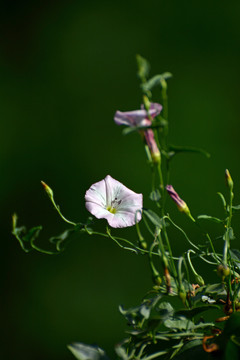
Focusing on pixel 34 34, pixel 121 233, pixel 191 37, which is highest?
pixel 34 34

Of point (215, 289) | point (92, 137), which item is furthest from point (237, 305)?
point (92, 137)

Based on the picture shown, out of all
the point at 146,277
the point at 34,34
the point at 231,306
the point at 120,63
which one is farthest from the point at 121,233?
the point at 231,306

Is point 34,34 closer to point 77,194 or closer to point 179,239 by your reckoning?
point 77,194

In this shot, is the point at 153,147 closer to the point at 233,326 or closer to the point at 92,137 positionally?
the point at 233,326

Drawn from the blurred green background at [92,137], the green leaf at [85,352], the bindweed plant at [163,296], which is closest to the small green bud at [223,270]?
the bindweed plant at [163,296]

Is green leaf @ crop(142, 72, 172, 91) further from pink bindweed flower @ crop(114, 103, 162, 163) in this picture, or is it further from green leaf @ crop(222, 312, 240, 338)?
green leaf @ crop(222, 312, 240, 338)

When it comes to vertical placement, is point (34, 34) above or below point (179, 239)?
above

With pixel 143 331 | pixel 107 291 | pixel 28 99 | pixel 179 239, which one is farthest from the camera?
pixel 28 99
